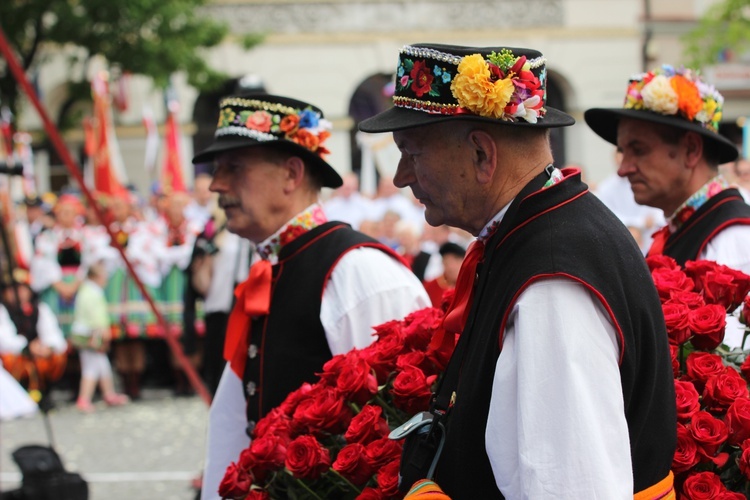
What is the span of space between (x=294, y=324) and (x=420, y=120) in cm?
150

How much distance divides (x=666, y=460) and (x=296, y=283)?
1727 millimetres

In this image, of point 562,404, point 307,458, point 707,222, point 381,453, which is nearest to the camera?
point 562,404

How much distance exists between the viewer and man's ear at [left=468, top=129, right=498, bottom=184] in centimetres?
218

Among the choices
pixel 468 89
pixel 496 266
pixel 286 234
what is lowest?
pixel 286 234

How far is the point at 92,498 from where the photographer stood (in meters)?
7.09

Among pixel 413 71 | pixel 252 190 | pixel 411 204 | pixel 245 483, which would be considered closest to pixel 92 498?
pixel 252 190

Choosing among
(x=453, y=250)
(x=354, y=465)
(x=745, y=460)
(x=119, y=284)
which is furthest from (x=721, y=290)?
(x=119, y=284)

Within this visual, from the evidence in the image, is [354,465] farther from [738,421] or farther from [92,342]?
[92,342]

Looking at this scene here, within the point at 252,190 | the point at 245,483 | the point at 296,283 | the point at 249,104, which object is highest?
the point at 249,104

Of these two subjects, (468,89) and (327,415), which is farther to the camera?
(327,415)

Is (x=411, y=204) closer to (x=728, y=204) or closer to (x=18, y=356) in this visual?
(x=18, y=356)

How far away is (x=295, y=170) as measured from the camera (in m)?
3.90

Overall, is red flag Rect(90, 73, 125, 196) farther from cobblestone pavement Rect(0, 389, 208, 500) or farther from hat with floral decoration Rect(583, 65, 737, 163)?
hat with floral decoration Rect(583, 65, 737, 163)

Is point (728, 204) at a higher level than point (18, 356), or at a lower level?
higher
